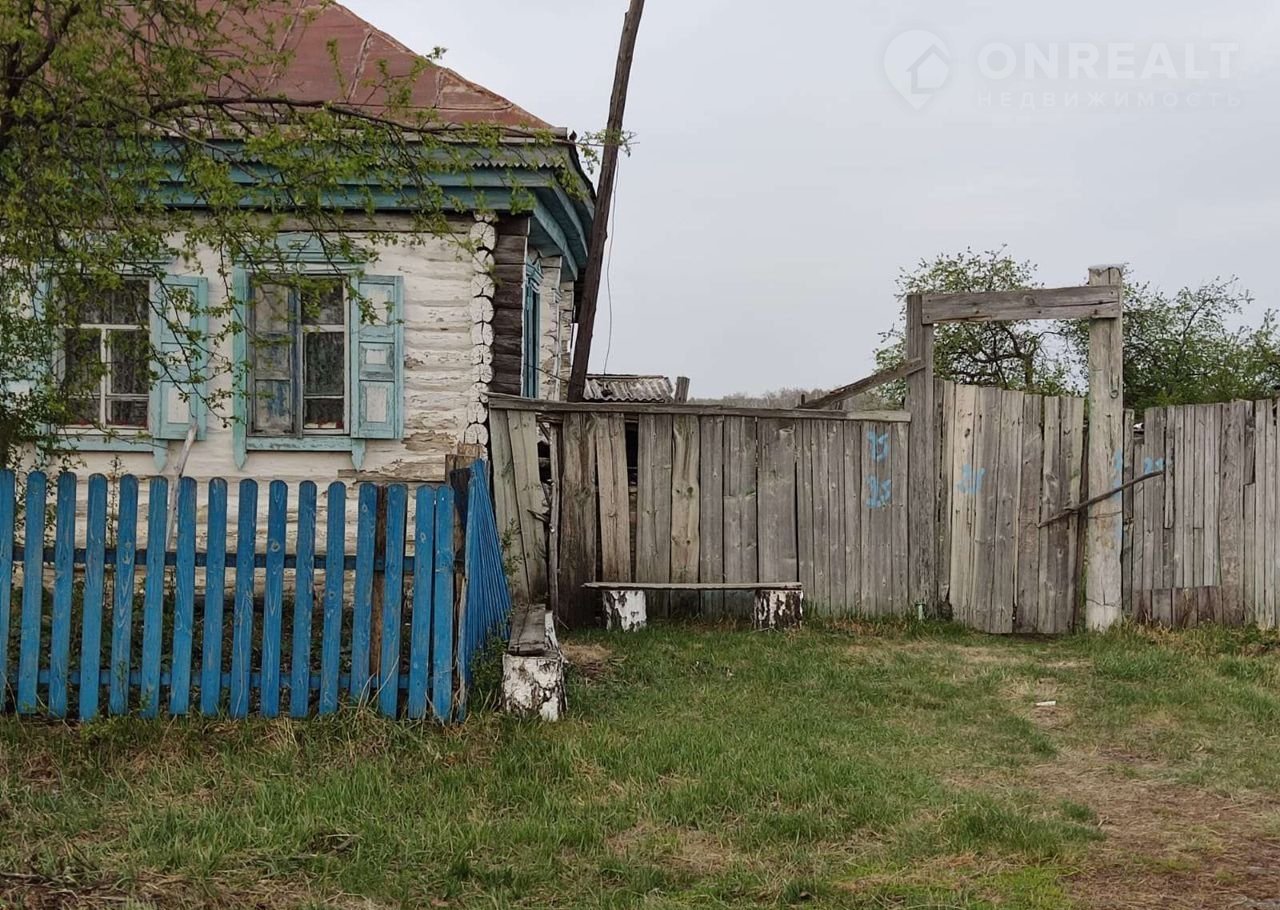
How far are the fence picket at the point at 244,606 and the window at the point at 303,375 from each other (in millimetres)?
3871

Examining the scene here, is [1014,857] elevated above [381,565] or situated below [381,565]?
below

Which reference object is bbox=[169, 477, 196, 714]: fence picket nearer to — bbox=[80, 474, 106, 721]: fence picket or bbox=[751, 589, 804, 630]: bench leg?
bbox=[80, 474, 106, 721]: fence picket

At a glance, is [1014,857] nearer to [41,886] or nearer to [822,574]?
[41,886]

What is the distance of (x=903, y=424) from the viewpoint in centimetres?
940

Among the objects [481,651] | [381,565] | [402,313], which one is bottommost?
[481,651]

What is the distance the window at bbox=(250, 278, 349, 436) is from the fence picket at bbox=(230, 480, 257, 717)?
3.87m

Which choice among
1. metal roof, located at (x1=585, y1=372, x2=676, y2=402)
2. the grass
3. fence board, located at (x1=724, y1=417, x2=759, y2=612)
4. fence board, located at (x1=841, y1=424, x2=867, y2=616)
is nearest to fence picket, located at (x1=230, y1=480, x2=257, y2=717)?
the grass

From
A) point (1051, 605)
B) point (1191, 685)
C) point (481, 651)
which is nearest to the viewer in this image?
point (481, 651)

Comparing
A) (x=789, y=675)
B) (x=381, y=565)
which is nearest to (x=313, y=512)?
(x=381, y=565)

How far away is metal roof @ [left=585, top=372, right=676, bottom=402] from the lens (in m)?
16.5

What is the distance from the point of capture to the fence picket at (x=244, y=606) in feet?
18.6

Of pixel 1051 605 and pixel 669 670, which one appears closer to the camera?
pixel 669 670

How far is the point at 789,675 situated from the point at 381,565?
2.94 meters

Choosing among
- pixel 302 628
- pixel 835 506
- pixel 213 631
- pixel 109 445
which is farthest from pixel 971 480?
pixel 109 445
